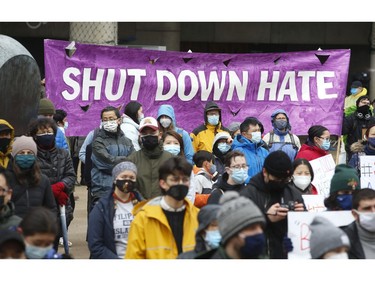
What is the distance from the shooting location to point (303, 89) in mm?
12938

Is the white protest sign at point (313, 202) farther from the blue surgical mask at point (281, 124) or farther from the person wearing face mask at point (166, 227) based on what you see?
the blue surgical mask at point (281, 124)

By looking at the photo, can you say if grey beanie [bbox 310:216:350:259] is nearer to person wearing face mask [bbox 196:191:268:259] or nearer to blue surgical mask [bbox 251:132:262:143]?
person wearing face mask [bbox 196:191:268:259]

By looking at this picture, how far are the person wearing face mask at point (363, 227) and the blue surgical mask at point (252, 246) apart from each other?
149cm

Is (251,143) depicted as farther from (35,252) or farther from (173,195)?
(35,252)

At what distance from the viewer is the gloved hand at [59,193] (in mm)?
8906

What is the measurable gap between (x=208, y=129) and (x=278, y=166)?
183 inches

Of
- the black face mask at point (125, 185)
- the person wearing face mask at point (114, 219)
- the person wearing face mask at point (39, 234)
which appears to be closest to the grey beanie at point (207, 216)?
the person wearing face mask at point (39, 234)

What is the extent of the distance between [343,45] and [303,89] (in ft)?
44.6

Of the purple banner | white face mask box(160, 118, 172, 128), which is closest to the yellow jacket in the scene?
white face mask box(160, 118, 172, 128)

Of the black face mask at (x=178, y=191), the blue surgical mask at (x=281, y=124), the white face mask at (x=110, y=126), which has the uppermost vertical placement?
the blue surgical mask at (x=281, y=124)

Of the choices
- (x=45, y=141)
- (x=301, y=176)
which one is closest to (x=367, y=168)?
(x=301, y=176)

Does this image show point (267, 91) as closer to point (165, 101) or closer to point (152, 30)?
point (165, 101)

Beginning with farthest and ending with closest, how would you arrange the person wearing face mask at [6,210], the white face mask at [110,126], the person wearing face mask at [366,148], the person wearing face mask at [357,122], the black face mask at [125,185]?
1. the person wearing face mask at [357,122]
2. the person wearing face mask at [366,148]
3. the white face mask at [110,126]
4. the black face mask at [125,185]
5. the person wearing face mask at [6,210]

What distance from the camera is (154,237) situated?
6.24 metres
